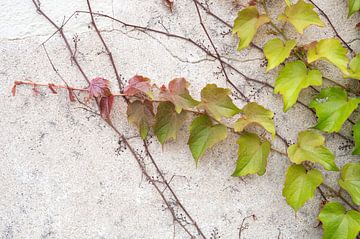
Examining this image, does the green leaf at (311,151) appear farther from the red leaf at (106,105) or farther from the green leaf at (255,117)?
the red leaf at (106,105)

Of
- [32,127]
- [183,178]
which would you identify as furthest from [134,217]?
[32,127]

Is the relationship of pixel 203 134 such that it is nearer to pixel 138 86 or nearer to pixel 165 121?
pixel 165 121

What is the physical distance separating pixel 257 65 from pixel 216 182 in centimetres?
43

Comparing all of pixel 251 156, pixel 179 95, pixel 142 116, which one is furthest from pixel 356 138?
pixel 142 116

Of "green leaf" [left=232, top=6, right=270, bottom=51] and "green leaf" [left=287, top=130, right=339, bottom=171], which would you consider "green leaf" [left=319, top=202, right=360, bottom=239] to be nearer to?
"green leaf" [left=287, top=130, right=339, bottom=171]

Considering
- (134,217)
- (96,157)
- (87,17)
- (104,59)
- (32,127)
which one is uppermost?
(87,17)

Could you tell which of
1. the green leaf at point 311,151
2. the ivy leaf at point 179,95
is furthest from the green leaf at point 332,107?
the ivy leaf at point 179,95

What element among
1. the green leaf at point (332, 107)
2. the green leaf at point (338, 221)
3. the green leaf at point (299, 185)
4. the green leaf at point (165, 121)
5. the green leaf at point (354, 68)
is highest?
the green leaf at point (354, 68)

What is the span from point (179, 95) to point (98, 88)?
0.27 metres

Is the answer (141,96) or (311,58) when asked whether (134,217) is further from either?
(311,58)

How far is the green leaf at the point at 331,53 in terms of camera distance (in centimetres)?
164

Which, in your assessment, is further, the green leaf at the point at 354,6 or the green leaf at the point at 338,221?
the green leaf at the point at 354,6

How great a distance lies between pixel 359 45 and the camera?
1797 millimetres

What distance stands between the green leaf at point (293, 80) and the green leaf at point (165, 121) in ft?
1.13
